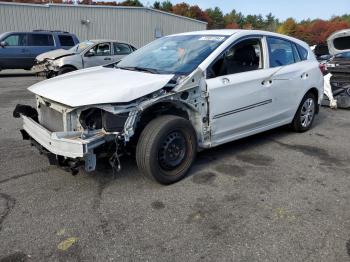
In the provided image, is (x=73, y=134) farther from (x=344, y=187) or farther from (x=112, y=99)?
(x=344, y=187)

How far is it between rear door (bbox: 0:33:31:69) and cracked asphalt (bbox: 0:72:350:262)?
11.3 meters

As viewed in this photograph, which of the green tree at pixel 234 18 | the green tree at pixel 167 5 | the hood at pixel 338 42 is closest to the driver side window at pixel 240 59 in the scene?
the hood at pixel 338 42

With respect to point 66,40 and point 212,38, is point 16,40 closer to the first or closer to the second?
point 66,40

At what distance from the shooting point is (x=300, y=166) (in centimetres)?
469

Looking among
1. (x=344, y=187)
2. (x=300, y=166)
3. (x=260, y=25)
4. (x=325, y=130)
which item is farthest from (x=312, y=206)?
(x=260, y=25)

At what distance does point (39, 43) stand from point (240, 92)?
44.1 ft

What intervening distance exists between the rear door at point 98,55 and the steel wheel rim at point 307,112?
832 centimetres

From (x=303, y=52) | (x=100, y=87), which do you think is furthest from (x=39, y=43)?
(x=100, y=87)

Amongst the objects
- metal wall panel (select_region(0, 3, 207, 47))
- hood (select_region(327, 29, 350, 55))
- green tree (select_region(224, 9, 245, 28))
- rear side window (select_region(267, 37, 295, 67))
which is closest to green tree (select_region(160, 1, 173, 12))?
green tree (select_region(224, 9, 245, 28))

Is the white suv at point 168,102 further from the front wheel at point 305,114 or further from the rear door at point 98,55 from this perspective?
the rear door at point 98,55

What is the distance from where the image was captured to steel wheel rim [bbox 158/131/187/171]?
387 centimetres

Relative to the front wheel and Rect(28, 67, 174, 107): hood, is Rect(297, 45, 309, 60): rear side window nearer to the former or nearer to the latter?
the front wheel

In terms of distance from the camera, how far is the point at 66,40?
16250 millimetres

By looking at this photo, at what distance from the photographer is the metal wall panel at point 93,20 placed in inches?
885
